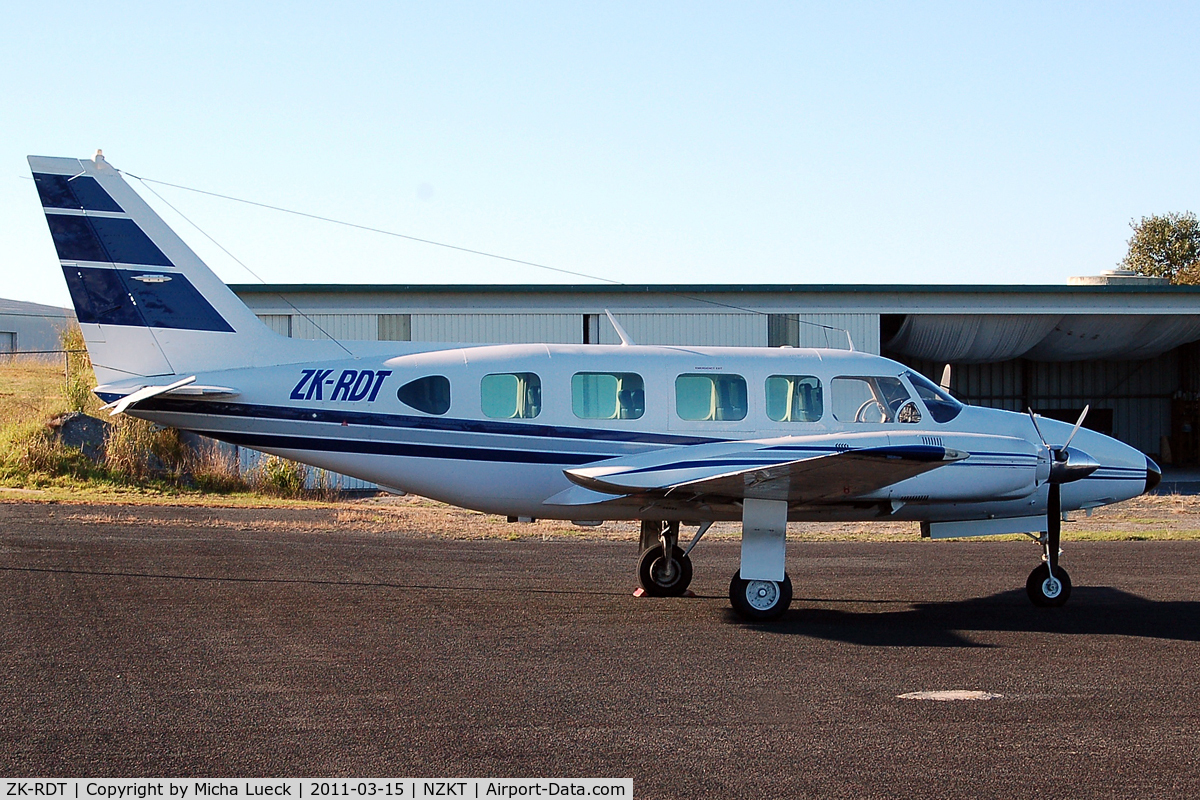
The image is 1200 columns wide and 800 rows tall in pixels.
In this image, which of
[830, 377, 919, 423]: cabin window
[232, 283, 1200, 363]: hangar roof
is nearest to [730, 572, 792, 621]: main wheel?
[830, 377, 919, 423]: cabin window

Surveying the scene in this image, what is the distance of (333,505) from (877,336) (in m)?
14.4

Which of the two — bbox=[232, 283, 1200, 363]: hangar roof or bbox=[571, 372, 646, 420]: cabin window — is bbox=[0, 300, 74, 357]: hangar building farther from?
bbox=[571, 372, 646, 420]: cabin window

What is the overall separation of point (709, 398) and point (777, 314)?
1638 cm

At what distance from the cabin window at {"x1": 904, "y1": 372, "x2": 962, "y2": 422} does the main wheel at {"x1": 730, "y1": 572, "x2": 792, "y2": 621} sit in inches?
114

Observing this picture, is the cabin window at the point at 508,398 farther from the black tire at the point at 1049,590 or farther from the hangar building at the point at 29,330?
the hangar building at the point at 29,330

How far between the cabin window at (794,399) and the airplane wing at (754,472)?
687mm

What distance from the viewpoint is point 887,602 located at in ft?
40.7

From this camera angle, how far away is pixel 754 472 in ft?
34.8

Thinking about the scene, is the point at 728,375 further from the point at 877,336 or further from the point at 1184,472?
the point at 1184,472

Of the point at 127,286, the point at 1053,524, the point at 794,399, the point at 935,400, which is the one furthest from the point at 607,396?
the point at 127,286

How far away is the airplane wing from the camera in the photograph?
34.6 ft

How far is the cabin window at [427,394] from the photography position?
11.8 metres

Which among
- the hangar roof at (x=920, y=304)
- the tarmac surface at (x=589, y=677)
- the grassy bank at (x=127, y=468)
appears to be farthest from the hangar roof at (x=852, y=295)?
the tarmac surface at (x=589, y=677)

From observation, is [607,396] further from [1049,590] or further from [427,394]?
[1049,590]
